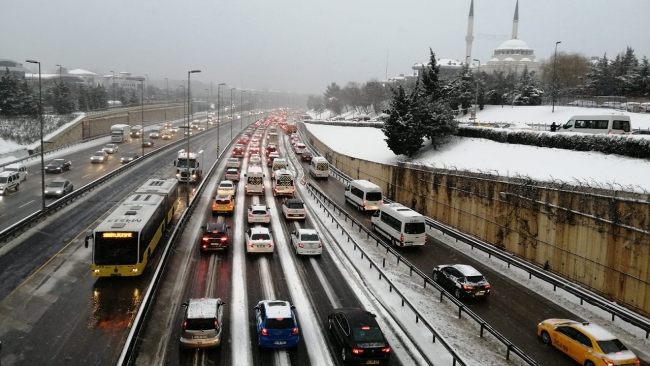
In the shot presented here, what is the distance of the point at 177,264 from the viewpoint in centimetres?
2597

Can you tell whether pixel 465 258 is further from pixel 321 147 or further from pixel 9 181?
pixel 321 147

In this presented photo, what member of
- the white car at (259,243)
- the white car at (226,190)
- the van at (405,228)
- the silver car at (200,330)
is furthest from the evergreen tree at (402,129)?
the silver car at (200,330)

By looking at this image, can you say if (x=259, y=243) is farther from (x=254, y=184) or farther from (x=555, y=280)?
(x=254, y=184)

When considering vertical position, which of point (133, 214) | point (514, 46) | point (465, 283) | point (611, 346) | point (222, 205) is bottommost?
point (465, 283)

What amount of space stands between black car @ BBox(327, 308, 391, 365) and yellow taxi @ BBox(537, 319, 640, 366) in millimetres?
6388

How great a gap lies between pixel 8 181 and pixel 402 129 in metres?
36.0

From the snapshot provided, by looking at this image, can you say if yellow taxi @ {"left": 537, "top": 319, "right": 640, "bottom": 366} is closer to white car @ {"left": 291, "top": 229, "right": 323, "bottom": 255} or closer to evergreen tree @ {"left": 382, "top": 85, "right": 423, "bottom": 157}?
white car @ {"left": 291, "top": 229, "right": 323, "bottom": 255}

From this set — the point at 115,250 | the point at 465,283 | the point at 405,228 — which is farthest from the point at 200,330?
the point at 405,228

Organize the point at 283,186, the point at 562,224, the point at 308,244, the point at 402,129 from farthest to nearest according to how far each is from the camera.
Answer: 1. the point at 402,129
2. the point at 283,186
3. the point at 308,244
4. the point at 562,224

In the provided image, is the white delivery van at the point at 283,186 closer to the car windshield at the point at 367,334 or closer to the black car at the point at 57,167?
the black car at the point at 57,167

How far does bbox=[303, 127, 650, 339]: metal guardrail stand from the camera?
19562mm

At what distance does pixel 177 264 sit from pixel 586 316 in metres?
19.5

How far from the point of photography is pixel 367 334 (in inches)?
628

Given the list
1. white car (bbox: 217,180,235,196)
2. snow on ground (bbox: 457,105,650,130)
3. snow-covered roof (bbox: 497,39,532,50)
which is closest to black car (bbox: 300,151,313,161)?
snow on ground (bbox: 457,105,650,130)
